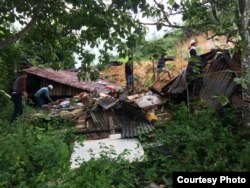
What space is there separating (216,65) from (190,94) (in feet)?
3.76

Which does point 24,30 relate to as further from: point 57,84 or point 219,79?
point 57,84

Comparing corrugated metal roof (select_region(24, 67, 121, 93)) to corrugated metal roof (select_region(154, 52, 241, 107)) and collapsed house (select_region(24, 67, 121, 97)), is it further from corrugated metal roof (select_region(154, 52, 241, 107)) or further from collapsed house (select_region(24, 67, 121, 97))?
corrugated metal roof (select_region(154, 52, 241, 107))

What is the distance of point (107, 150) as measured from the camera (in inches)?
289

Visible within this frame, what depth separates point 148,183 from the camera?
20.1 feet

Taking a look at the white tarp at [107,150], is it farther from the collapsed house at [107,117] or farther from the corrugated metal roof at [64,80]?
the corrugated metal roof at [64,80]

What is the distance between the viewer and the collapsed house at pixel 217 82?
8.95 m

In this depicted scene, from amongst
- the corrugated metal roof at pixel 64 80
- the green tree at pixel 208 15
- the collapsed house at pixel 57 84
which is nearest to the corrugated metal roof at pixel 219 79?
the green tree at pixel 208 15

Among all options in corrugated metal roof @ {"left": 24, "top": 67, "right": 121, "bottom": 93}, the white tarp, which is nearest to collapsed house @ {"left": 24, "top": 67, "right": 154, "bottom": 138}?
the white tarp

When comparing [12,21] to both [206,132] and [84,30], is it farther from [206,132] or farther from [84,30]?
[206,132]

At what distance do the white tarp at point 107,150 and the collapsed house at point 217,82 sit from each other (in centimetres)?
233

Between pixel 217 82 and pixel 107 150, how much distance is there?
383cm

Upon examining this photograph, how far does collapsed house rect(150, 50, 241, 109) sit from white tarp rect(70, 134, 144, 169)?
233 cm

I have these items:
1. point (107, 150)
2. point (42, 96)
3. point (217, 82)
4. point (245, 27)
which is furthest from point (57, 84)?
point (245, 27)

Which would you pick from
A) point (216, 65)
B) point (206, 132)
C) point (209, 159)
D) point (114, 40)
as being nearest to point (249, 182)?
point (209, 159)
